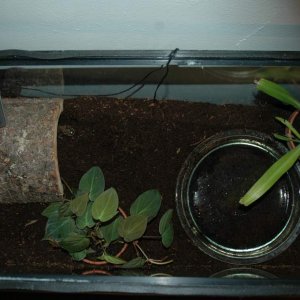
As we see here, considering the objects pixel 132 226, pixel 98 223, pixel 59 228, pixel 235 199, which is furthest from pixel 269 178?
pixel 59 228

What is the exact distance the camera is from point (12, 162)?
4.29ft

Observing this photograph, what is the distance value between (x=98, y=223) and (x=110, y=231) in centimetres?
5

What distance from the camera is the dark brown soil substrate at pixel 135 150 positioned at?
4.70 ft

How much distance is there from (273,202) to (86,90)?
2.77 feet

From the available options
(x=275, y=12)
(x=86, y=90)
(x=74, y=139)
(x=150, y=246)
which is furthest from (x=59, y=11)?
(x=150, y=246)

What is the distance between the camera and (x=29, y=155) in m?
1.31

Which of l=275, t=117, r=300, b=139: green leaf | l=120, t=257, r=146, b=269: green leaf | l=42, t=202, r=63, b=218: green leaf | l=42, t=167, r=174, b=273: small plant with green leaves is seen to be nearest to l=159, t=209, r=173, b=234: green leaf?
l=42, t=167, r=174, b=273: small plant with green leaves

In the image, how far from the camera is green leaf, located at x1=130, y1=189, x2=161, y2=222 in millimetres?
Answer: 1351

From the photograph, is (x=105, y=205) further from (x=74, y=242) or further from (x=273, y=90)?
(x=273, y=90)

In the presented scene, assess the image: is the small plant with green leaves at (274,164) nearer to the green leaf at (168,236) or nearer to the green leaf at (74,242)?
the green leaf at (168,236)

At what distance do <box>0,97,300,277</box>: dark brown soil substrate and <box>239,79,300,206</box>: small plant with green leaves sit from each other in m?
0.16

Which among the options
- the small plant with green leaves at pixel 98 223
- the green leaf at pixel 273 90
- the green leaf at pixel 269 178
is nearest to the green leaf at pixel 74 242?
the small plant with green leaves at pixel 98 223

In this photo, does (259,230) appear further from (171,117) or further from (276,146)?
(171,117)

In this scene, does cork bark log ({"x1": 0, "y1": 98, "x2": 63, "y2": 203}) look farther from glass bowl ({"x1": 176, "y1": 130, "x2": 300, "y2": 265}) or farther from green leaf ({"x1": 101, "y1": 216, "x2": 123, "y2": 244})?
glass bowl ({"x1": 176, "y1": 130, "x2": 300, "y2": 265})
